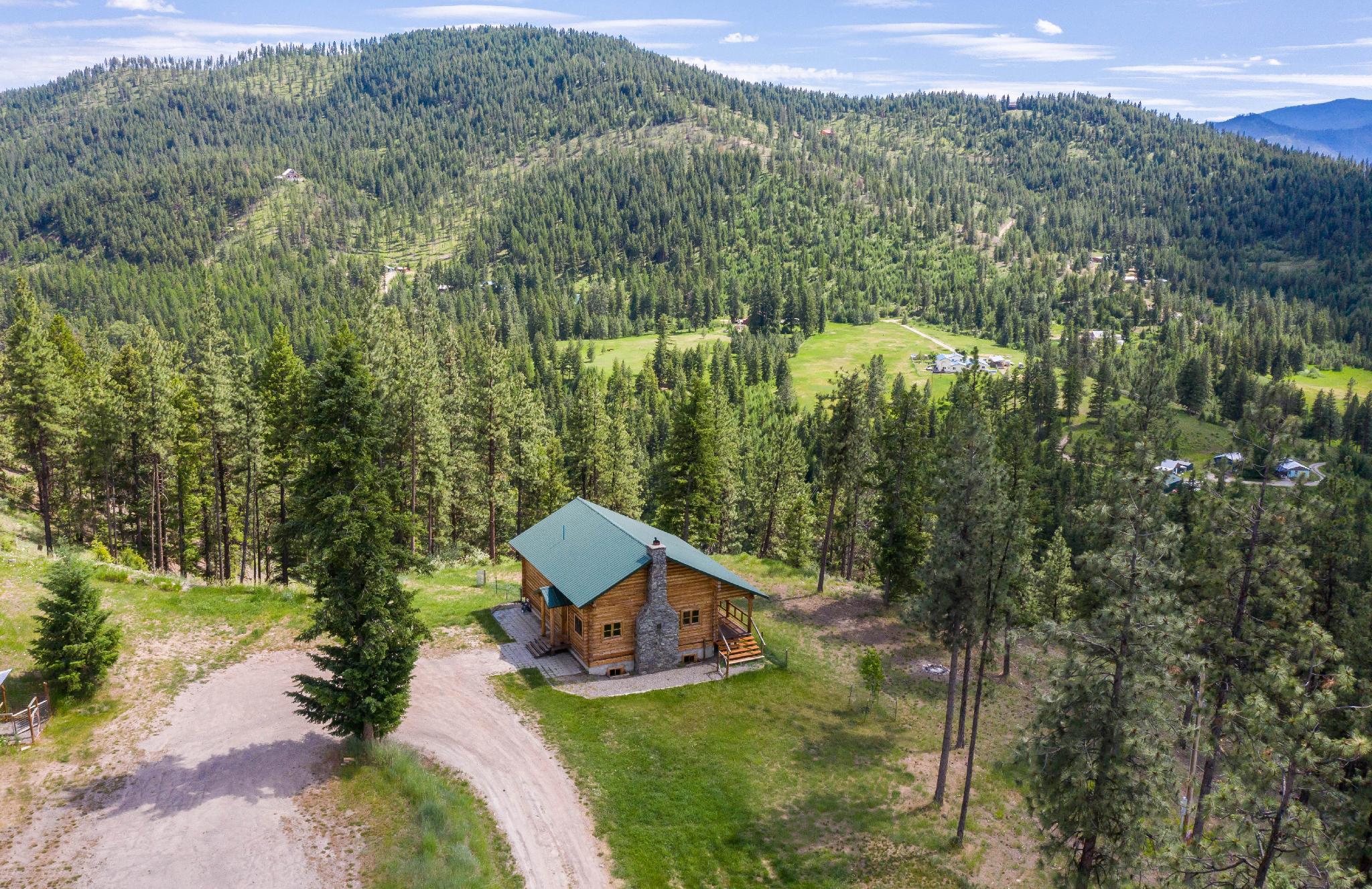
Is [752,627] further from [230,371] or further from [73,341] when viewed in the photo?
[73,341]

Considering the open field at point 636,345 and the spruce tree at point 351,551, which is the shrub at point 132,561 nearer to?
the spruce tree at point 351,551

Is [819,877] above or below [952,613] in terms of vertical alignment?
below

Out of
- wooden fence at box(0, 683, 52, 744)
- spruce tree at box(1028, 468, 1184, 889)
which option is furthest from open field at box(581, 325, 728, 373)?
spruce tree at box(1028, 468, 1184, 889)

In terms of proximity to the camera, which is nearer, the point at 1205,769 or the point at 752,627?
the point at 1205,769

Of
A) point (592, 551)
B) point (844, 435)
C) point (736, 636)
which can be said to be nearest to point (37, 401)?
point (592, 551)

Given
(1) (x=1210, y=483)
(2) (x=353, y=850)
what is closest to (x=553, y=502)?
(2) (x=353, y=850)
